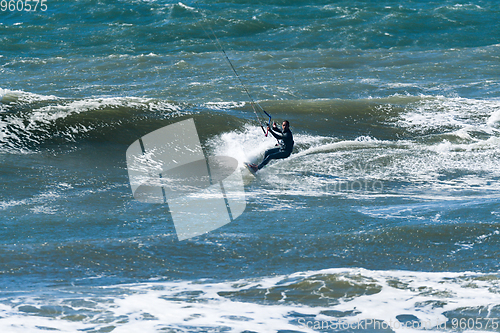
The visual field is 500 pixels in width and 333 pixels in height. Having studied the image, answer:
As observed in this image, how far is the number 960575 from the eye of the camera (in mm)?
33250

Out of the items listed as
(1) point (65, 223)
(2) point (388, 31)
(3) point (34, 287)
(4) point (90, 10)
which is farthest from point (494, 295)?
(4) point (90, 10)

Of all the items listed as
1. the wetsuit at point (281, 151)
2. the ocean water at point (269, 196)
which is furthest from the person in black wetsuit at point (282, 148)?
the ocean water at point (269, 196)

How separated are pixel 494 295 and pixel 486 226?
198cm

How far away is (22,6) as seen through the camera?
34562 millimetres

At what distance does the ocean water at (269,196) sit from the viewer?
6.02m

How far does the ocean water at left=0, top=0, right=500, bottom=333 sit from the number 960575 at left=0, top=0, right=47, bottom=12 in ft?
28.4

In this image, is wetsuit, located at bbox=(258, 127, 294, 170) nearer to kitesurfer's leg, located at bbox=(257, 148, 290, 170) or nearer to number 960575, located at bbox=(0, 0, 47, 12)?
kitesurfer's leg, located at bbox=(257, 148, 290, 170)

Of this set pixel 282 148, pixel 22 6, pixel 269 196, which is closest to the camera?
pixel 269 196

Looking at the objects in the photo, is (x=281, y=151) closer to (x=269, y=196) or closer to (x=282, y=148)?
(x=282, y=148)

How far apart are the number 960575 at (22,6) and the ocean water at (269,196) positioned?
28.4 ft

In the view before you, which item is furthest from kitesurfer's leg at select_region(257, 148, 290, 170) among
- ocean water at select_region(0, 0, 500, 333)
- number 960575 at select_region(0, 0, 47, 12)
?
number 960575 at select_region(0, 0, 47, 12)

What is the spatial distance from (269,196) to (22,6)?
3024 centimetres

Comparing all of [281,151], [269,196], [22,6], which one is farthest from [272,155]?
[22,6]

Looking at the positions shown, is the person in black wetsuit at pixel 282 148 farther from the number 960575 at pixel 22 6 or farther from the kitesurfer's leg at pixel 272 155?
the number 960575 at pixel 22 6
